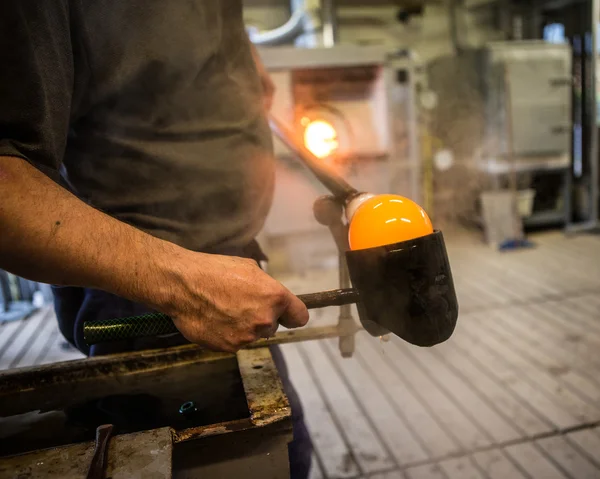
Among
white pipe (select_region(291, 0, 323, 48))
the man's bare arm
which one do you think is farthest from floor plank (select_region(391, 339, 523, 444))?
white pipe (select_region(291, 0, 323, 48))

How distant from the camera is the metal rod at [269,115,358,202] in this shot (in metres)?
1.06

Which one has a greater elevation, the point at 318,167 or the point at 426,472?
the point at 318,167

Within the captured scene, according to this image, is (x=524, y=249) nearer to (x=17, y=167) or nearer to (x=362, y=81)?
(x=362, y=81)

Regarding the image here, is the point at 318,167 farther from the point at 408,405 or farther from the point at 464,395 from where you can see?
the point at 464,395

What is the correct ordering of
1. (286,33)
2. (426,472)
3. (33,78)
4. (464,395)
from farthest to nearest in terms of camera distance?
(286,33), (464,395), (426,472), (33,78)

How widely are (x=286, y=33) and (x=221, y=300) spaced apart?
184 inches

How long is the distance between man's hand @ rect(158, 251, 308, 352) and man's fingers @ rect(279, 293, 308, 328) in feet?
0.05

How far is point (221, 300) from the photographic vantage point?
75 centimetres

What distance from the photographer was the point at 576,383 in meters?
2.50

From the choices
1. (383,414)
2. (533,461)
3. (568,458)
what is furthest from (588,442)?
(383,414)

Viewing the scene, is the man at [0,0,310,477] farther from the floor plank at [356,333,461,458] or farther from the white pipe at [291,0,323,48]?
the white pipe at [291,0,323,48]

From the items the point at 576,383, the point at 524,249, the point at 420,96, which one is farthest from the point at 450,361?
the point at 420,96

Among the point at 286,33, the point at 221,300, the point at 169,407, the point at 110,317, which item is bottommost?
the point at 169,407

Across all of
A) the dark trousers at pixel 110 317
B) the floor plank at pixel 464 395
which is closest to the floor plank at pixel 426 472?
the floor plank at pixel 464 395
